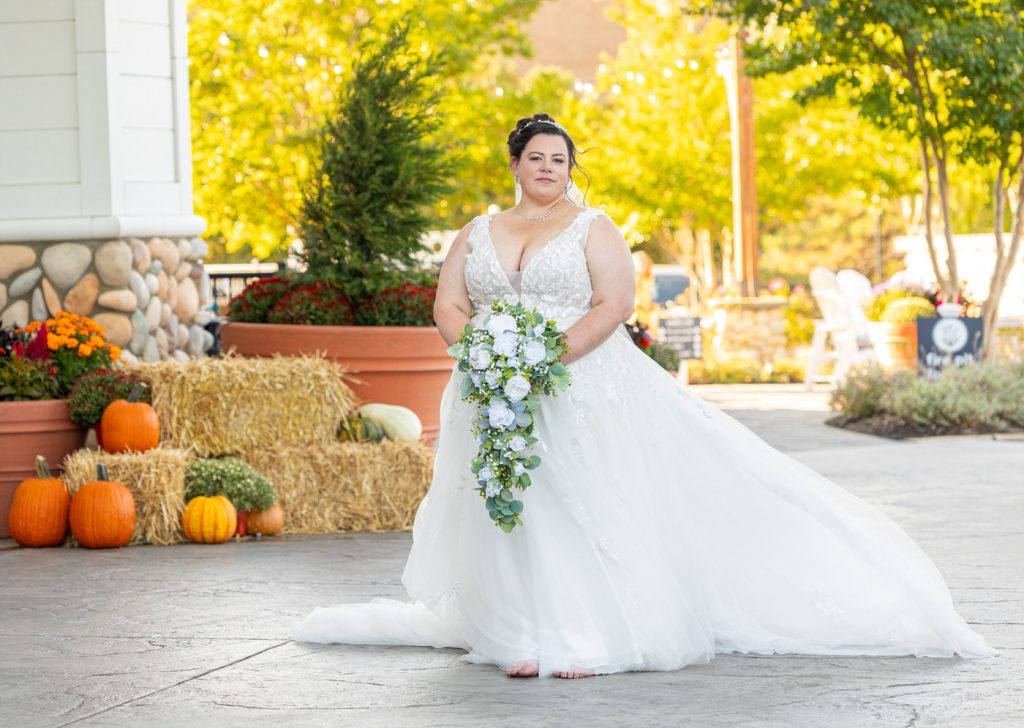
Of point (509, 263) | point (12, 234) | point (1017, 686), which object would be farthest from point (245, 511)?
point (1017, 686)

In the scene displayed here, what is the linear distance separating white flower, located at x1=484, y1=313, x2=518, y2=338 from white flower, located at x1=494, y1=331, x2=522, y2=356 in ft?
0.04

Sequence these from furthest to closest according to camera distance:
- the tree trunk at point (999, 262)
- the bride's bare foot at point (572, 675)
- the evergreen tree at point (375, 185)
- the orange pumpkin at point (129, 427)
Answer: the tree trunk at point (999, 262) < the evergreen tree at point (375, 185) < the orange pumpkin at point (129, 427) < the bride's bare foot at point (572, 675)

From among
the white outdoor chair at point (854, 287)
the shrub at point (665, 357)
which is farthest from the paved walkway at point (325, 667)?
the white outdoor chair at point (854, 287)

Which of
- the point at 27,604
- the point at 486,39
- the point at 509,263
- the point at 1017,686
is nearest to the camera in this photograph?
the point at 1017,686

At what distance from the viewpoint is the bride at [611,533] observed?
5.27 m

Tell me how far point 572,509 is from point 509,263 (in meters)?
0.92

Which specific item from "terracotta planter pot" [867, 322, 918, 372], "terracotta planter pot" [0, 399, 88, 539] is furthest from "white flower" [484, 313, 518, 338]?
"terracotta planter pot" [867, 322, 918, 372]

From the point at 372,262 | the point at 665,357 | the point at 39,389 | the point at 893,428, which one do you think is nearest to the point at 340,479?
the point at 39,389

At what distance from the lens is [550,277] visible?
18.1ft

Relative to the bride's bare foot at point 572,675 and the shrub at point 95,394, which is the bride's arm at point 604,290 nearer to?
the bride's bare foot at point 572,675

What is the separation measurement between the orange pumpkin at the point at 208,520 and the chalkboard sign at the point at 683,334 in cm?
1237

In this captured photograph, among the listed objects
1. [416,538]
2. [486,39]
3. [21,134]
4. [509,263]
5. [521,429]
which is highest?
[486,39]

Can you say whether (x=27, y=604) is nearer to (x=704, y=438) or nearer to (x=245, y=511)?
(x=245, y=511)

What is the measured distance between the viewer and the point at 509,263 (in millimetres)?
5613
